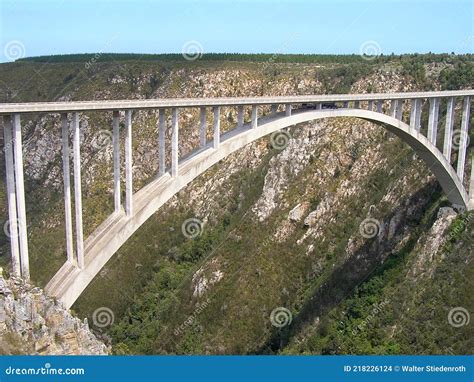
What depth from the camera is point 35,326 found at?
18.9 meters

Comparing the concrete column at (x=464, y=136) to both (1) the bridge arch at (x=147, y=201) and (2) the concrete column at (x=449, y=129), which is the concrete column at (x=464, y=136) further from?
(1) the bridge arch at (x=147, y=201)

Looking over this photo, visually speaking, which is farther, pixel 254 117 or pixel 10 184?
pixel 254 117

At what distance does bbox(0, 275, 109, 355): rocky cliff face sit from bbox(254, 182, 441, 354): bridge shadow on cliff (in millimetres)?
20356

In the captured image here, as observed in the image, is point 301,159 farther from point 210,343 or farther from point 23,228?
point 23,228

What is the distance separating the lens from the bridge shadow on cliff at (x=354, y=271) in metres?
38.9

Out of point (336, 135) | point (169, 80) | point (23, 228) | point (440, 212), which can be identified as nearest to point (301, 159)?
point (336, 135)

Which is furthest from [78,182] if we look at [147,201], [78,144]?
[147,201]

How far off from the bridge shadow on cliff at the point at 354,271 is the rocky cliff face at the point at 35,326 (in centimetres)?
2036

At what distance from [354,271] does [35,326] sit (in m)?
26.5

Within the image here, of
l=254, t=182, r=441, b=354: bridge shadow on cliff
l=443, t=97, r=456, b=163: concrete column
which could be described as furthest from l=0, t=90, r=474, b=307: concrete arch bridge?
l=254, t=182, r=441, b=354: bridge shadow on cliff

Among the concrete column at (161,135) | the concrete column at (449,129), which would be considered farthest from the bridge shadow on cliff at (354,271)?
the concrete column at (161,135)

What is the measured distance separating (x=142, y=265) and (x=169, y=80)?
24909mm

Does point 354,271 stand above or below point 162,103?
below

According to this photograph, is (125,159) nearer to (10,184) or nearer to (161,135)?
(161,135)
